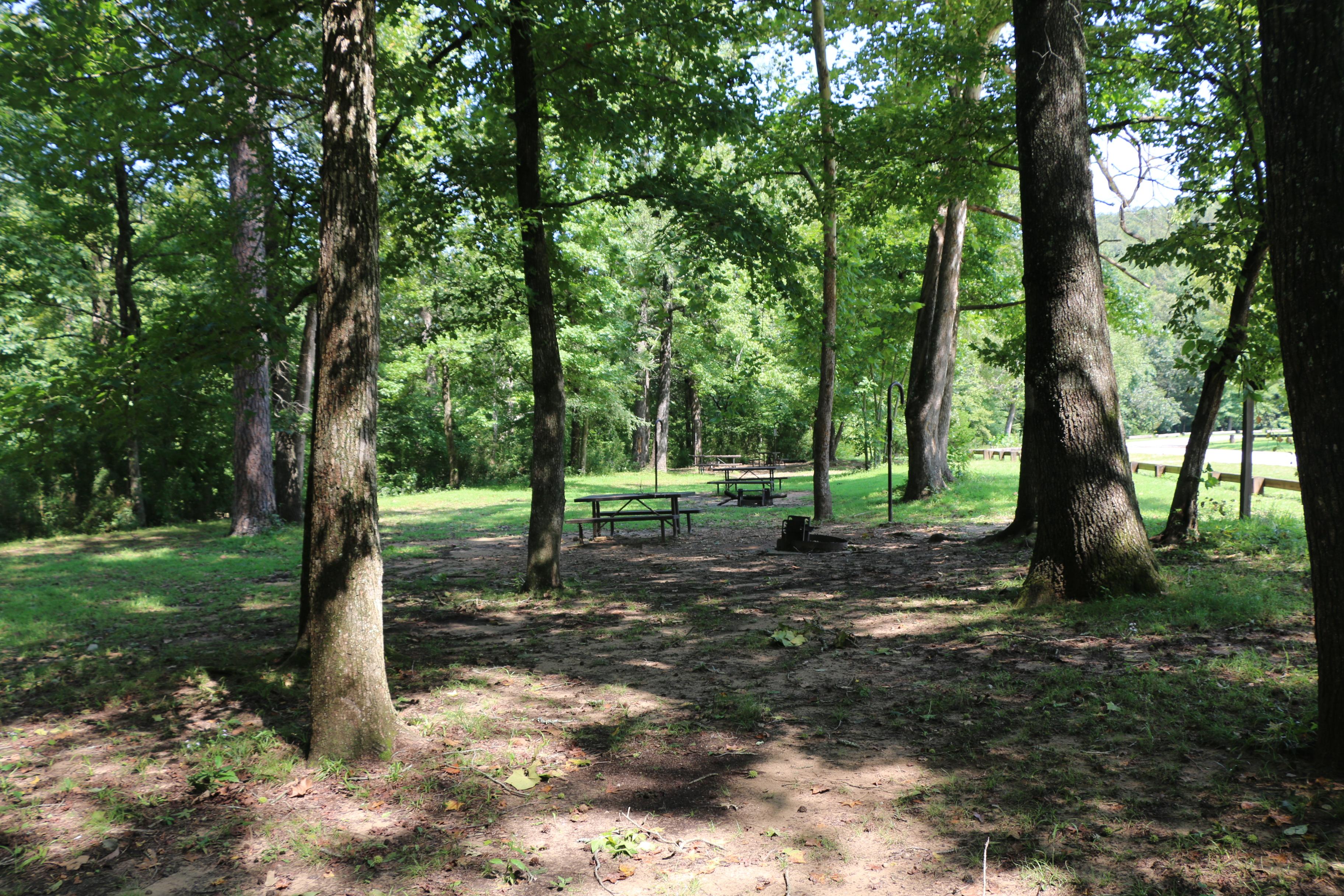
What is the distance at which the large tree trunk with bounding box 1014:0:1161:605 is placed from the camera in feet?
21.5

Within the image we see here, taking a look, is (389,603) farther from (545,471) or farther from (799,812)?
(799,812)

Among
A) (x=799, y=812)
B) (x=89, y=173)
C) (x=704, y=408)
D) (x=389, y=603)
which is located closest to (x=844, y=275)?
(x=389, y=603)

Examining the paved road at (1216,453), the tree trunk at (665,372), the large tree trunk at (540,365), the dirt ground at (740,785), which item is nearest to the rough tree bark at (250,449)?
the large tree trunk at (540,365)

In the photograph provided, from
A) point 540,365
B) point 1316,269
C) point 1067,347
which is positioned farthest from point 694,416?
point 1316,269

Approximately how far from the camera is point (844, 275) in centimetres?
1528

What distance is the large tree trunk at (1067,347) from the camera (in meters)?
6.55

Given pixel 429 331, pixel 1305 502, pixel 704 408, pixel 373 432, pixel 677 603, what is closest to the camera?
pixel 1305 502

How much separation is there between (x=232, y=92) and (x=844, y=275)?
438 inches

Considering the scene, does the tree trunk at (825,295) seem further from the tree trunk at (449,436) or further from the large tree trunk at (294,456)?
the tree trunk at (449,436)

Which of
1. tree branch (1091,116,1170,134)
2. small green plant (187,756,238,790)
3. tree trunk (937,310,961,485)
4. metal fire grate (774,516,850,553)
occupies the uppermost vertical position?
tree branch (1091,116,1170,134)

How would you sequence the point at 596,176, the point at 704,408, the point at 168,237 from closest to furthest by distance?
1. the point at 596,176
2. the point at 168,237
3. the point at 704,408

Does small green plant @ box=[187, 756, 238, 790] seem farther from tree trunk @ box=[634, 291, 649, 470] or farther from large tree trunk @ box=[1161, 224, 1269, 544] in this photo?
tree trunk @ box=[634, 291, 649, 470]

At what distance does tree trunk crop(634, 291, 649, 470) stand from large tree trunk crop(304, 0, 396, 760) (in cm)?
2936

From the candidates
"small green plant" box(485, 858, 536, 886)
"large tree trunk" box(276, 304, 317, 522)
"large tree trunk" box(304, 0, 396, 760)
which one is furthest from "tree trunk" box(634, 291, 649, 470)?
"small green plant" box(485, 858, 536, 886)
